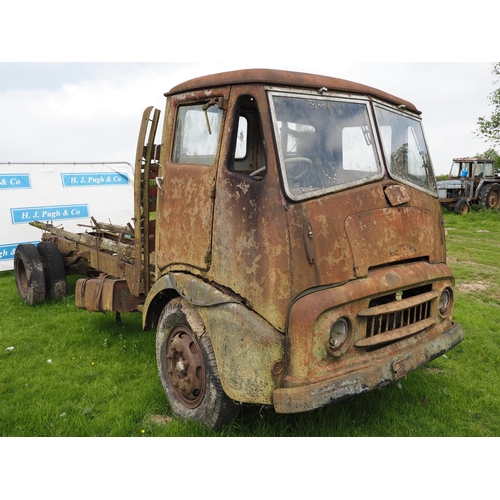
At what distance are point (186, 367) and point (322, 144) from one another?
1.81 meters

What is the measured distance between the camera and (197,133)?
3.46 meters

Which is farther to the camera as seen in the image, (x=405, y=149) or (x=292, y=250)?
(x=405, y=149)

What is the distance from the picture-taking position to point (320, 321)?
2756 millimetres

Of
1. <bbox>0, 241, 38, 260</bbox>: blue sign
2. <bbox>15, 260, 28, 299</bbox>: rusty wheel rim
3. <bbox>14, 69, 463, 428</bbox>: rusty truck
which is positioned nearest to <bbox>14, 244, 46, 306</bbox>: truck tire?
<bbox>15, 260, 28, 299</bbox>: rusty wheel rim

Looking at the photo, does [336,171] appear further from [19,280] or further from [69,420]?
[19,280]

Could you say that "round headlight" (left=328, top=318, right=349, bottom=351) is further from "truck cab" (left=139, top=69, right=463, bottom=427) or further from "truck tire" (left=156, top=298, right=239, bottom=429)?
"truck tire" (left=156, top=298, right=239, bottom=429)

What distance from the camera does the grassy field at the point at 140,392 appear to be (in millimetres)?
3396

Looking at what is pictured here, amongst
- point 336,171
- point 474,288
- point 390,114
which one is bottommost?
point 474,288

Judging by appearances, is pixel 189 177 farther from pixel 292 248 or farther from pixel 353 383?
pixel 353 383

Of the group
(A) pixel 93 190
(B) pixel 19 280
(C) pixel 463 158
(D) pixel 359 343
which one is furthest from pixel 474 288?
(C) pixel 463 158

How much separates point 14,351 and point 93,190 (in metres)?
6.08

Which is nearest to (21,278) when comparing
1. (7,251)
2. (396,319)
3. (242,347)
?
(7,251)

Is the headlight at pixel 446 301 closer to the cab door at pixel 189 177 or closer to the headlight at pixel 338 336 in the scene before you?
the headlight at pixel 338 336

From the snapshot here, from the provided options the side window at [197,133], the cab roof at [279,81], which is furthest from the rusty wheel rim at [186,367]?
the cab roof at [279,81]
